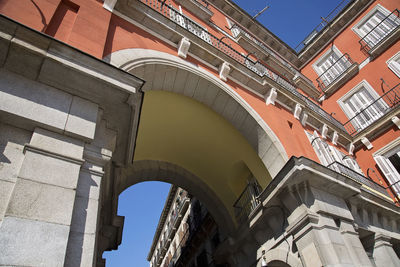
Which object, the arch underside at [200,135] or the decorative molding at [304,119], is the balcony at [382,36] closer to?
the decorative molding at [304,119]

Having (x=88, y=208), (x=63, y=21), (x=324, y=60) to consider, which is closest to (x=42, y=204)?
(x=88, y=208)

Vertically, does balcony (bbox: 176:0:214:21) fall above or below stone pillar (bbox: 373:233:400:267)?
above

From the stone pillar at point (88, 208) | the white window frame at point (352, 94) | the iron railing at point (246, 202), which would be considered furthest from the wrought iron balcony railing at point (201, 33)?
the stone pillar at point (88, 208)

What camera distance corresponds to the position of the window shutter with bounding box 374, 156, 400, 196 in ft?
31.9

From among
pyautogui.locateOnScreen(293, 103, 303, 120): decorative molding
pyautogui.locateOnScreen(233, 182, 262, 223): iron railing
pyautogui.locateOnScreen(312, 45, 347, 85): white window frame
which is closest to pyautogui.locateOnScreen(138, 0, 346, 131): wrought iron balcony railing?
pyautogui.locateOnScreen(293, 103, 303, 120): decorative molding

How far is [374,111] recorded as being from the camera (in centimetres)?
1220

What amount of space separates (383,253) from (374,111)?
27.0ft

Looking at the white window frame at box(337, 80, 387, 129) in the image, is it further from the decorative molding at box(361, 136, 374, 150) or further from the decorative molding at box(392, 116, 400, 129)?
the decorative molding at box(392, 116, 400, 129)

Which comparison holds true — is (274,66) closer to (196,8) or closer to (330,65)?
(330,65)

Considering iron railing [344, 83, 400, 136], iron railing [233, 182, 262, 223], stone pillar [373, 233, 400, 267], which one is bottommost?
stone pillar [373, 233, 400, 267]

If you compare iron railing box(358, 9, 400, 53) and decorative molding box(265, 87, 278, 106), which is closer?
decorative molding box(265, 87, 278, 106)

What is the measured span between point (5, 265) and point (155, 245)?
37.8 m

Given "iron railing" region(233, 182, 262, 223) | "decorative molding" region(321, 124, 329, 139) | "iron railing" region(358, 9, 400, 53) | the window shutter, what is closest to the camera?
"iron railing" region(233, 182, 262, 223)

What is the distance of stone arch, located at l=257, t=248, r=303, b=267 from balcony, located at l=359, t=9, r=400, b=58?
42.2 feet
